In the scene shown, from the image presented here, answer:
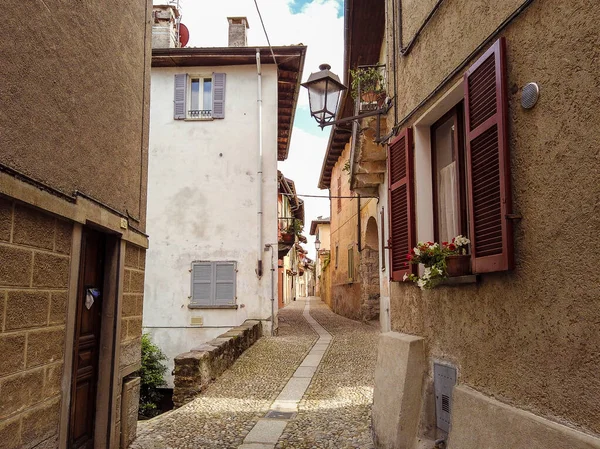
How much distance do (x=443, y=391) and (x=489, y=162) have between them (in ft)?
5.91

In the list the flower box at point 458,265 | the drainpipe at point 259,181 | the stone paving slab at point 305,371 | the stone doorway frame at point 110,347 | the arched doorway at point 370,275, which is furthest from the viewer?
the arched doorway at point 370,275

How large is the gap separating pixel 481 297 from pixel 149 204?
11.6m

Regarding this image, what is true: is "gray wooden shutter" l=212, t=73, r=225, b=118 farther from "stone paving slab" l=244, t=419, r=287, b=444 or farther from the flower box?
the flower box

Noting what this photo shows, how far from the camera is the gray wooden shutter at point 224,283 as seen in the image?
43.0ft

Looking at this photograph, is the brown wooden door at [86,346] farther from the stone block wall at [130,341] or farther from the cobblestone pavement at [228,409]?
the cobblestone pavement at [228,409]

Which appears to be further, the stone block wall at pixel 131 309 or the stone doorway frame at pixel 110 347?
the stone block wall at pixel 131 309

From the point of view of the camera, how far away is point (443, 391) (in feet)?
13.0

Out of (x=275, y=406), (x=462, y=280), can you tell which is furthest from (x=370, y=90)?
(x=462, y=280)

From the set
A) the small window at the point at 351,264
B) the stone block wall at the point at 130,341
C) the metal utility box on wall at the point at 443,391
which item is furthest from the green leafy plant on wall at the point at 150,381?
the small window at the point at 351,264

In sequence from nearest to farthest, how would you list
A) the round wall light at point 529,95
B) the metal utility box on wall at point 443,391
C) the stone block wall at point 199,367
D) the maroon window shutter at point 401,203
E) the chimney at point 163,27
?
the round wall light at point 529,95
the metal utility box on wall at point 443,391
the maroon window shutter at point 401,203
the stone block wall at point 199,367
the chimney at point 163,27

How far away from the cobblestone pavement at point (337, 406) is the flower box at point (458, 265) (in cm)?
203

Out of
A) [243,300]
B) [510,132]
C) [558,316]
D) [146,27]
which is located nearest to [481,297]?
[558,316]

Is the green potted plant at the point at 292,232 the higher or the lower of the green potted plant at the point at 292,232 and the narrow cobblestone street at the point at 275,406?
the higher

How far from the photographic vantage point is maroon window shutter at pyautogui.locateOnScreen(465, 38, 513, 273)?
9.82ft
